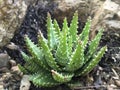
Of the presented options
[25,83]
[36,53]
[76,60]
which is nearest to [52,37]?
[36,53]

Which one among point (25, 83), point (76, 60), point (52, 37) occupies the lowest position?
point (25, 83)

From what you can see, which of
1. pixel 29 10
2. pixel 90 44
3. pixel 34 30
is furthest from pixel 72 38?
pixel 29 10

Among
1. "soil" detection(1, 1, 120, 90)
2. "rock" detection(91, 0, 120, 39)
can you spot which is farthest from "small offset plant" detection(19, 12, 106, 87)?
"rock" detection(91, 0, 120, 39)

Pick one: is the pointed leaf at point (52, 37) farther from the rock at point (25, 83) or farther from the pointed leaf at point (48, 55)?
the rock at point (25, 83)

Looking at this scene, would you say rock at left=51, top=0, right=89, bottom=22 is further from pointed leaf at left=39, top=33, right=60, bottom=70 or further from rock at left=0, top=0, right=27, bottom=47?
pointed leaf at left=39, top=33, right=60, bottom=70

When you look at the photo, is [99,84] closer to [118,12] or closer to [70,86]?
[70,86]

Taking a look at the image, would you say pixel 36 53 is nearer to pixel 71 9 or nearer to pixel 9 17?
pixel 9 17
